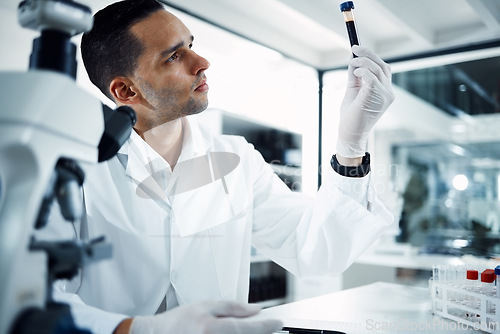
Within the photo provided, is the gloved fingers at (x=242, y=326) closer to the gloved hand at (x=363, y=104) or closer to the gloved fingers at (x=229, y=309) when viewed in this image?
the gloved fingers at (x=229, y=309)

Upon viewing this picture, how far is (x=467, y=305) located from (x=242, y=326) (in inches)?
27.8

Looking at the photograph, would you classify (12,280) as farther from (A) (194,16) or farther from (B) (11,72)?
(A) (194,16)

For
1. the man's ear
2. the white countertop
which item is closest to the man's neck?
the man's ear

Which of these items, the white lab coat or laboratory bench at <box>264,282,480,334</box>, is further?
the white lab coat

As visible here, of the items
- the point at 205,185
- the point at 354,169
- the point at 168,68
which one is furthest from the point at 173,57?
the point at 354,169

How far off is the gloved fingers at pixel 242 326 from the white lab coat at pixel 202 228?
1.87 feet

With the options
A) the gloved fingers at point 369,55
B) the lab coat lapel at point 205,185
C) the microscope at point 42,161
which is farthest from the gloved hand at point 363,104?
the microscope at point 42,161

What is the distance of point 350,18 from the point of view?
3.74 feet

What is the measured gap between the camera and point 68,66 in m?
0.60

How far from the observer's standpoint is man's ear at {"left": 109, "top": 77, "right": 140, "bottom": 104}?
1347 millimetres

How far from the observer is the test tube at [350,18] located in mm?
1120

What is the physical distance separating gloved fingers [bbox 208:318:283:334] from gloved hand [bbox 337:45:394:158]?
0.66 meters

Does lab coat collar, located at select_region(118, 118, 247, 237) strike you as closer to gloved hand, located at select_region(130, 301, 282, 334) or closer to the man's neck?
the man's neck

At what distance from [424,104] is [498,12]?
3.01 m
